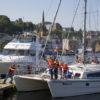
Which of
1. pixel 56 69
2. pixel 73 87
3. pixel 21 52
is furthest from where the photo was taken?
pixel 21 52

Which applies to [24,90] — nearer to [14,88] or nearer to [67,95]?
[14,88]

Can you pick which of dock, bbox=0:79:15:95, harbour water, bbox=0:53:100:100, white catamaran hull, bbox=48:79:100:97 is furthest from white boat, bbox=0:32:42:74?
white catamaran hull, bbox=48:79:100:97

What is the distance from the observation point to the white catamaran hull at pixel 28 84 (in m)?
28.6

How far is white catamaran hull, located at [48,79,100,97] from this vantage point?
2683 cm

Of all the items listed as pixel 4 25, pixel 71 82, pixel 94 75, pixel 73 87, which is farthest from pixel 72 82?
pixel 4 25

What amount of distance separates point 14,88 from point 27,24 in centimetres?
8429

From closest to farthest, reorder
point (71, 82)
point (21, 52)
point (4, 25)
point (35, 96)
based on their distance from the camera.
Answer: point (71, 82), point (35, 96), point (21, 52), point (4, 25)

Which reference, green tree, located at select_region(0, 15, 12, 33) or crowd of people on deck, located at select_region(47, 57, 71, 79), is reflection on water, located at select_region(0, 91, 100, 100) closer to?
crowd of people on deck, located at select_region(47, 57, 71, 79)

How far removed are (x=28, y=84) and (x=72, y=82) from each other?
13.0ft

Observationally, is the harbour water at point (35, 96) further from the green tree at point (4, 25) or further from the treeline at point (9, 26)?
the green tree at point (4, 25)

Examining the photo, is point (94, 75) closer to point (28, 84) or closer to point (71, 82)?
point (71, 82)

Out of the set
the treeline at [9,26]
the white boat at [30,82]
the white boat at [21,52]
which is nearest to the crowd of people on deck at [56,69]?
the white boat at [30,82]

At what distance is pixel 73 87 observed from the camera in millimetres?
27750

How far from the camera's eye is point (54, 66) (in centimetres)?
2647
